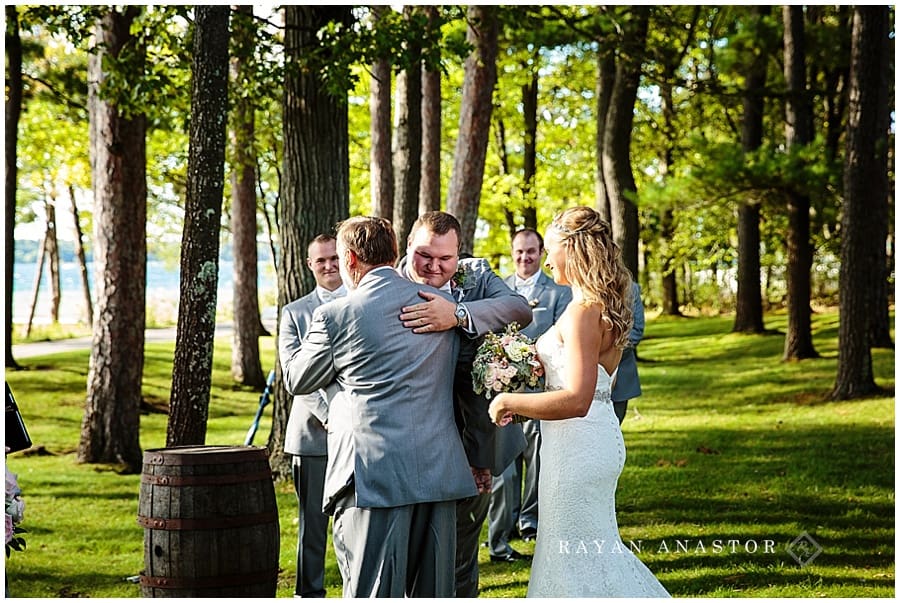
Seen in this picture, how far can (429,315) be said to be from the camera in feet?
14.8

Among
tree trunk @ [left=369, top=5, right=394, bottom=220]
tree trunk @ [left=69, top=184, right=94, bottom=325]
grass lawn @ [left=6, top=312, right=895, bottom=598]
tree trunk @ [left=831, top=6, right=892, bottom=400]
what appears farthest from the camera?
tree trunk @ [left=69, top=184, right=94, bottom=325]

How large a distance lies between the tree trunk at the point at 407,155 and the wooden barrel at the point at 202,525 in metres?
8.78

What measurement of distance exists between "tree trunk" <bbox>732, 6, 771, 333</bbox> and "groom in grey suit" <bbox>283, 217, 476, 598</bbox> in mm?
17811

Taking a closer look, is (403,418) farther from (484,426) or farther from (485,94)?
(485,94)

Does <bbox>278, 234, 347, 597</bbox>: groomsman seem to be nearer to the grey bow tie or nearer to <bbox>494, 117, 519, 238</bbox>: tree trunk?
the grey bow tie

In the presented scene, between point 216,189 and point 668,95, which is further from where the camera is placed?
point 668,95

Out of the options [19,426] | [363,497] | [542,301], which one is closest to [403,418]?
[363,497]

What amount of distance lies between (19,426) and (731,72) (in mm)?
19749

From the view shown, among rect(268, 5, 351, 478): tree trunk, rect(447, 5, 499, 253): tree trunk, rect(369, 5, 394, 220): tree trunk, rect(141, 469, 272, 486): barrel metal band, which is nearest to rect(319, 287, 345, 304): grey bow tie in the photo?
rect(141, 469, 272, 486): barrel metal band

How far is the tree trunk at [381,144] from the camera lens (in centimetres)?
1524

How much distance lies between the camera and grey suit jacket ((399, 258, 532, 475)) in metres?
4.82

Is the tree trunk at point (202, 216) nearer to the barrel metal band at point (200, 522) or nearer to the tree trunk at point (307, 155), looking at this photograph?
the barrel metal band at point (200, 522)

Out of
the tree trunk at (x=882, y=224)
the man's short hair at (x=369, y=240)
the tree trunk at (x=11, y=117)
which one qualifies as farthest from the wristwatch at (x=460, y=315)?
the tree trunk at (x=11, y=117)

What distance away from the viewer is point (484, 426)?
5.00 meters
